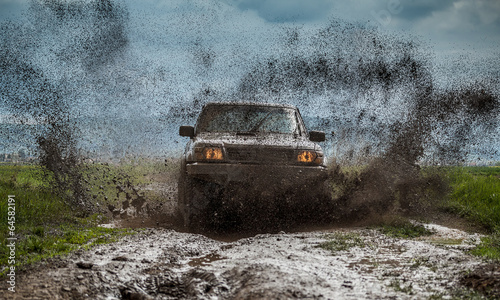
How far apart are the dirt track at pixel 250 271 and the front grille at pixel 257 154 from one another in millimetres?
1343

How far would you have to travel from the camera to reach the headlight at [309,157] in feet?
22.3

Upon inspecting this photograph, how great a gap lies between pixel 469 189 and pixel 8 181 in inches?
409

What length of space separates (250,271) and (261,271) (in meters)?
0.11

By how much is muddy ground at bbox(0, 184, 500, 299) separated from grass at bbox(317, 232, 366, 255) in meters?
0.03

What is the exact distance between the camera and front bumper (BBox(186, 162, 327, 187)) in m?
6.36

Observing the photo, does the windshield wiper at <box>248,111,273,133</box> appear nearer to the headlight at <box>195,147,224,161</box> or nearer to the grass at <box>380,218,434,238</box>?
the headlight at <box>195,147,224,161</box>

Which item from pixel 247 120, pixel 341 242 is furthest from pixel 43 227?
pixel 341 242

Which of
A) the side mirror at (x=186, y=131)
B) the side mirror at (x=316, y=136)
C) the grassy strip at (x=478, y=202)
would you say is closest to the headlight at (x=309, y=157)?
the side mirror at (x=316, y=136)

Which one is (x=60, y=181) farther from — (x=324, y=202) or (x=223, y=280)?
(x=223, y=280)

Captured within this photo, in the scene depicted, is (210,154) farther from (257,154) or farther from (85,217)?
(85,217)

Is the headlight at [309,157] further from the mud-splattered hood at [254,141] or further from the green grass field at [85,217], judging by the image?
the green grass field at [85,217]

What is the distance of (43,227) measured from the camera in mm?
6707

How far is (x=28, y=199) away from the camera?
313 inches

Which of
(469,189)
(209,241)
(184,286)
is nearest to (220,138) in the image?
(209,241)
